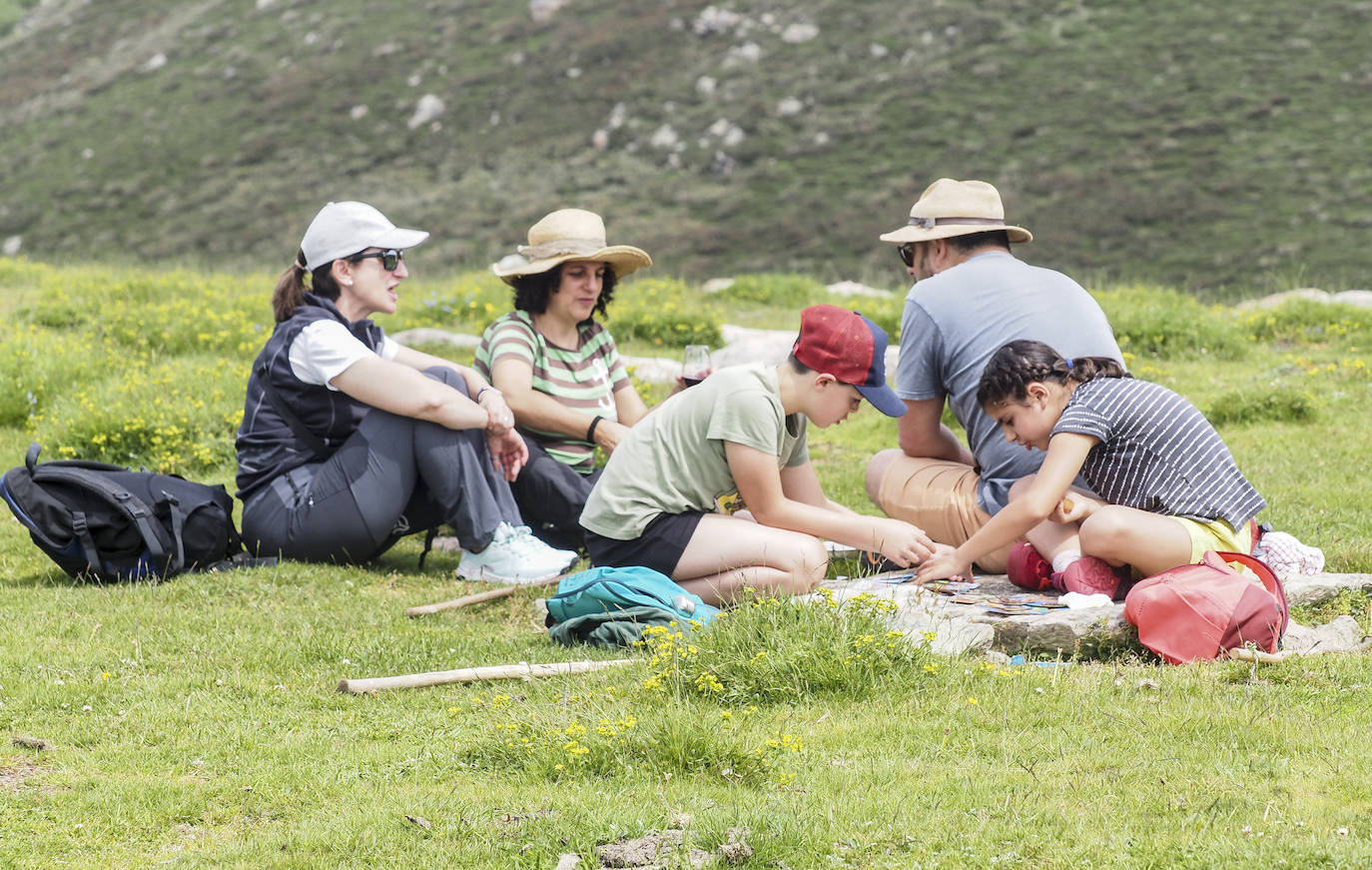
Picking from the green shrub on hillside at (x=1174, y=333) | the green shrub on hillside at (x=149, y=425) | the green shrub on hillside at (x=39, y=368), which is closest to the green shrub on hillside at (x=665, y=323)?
the green shrub on hillside at (x=1174, y=333)

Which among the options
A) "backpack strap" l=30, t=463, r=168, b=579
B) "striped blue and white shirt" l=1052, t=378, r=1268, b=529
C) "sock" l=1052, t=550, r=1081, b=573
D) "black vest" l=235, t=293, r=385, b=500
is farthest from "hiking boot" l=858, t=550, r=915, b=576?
"backpack strap" l=30, t=463, r=168, b=579

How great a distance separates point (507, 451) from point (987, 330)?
2.35m

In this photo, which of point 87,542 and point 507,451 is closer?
point 87,542

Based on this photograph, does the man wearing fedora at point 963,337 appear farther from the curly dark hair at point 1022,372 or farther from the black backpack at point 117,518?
the black backpack at point 117,518

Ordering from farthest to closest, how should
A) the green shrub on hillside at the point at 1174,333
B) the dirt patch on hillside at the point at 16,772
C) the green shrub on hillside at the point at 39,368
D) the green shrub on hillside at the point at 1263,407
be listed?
the green shrub on hillside at the point at 1174,333 < the green shrub on hillside at the point at 39,368 < the green shrub on hillside at the point at 1263,407 < the dirt patch on hillside at the point at 16,772

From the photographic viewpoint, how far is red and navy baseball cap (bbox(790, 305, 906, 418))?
Answer: 5.09m

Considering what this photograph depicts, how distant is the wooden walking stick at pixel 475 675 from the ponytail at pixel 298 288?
241 cm

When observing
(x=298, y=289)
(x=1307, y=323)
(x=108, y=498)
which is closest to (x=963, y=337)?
(x=298, y=289)

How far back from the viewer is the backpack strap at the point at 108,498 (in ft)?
19.0

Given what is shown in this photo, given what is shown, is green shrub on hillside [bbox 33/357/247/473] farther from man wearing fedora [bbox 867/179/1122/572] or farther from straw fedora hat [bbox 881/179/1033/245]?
straw fedora hat [bbox 881/179/1033/245]

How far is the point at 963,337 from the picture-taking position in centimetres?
587

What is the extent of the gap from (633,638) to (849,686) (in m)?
0.95

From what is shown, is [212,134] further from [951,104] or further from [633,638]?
[633,638]

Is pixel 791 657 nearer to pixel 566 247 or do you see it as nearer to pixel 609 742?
pixel 609 742
